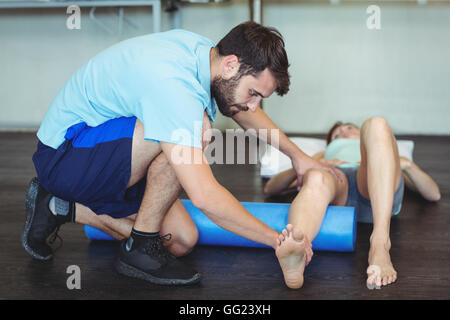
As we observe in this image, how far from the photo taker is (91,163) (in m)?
1.36

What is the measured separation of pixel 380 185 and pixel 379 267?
0.24 meters

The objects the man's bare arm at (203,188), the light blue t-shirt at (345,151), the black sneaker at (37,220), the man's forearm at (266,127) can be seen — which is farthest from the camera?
the light blue t-shirt at (345,151)

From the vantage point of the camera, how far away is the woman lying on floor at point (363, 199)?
1264 mm

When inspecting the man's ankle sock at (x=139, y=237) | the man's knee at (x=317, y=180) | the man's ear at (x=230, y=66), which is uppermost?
the man's ear at (x=230, y=66)

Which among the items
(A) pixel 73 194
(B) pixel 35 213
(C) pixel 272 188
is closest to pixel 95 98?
(A) pixel 73 194

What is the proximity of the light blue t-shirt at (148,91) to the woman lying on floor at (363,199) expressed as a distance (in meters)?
0.34

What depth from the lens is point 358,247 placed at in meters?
1.59

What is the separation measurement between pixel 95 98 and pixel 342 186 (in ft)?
2.69

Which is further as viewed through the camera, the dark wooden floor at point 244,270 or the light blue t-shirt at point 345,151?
the light blue t-shirt at point 345,151

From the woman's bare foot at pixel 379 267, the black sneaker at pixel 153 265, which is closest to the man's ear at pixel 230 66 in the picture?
the black sneaker at pixel 153 265

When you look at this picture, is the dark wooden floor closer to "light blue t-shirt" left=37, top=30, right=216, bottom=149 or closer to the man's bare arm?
the man's bare arm

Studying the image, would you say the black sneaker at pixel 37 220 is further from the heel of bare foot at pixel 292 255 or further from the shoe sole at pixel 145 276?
the heel of bare foot at pixel 292 255

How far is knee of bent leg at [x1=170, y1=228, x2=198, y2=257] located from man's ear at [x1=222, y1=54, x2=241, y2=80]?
0.50 m
